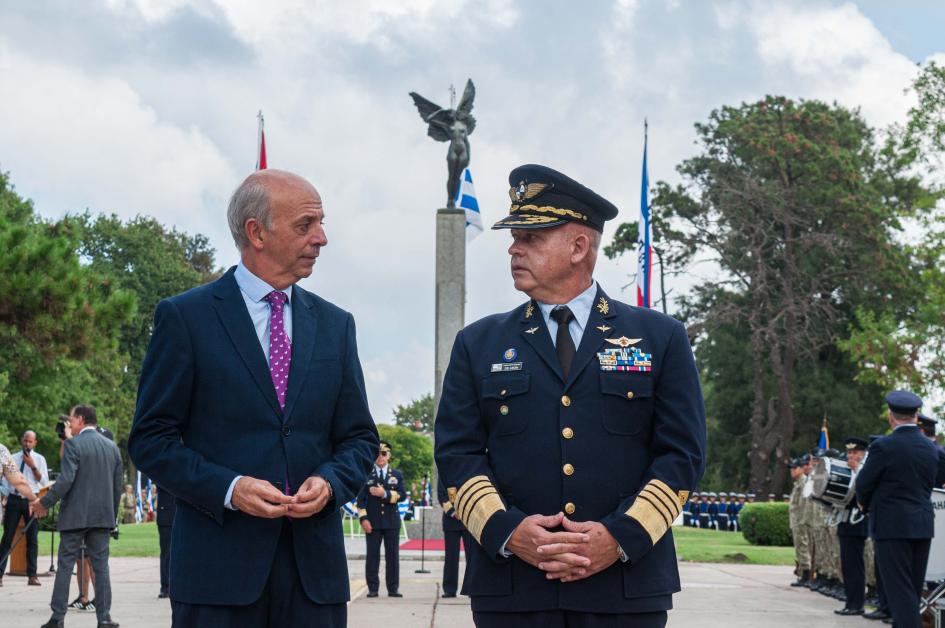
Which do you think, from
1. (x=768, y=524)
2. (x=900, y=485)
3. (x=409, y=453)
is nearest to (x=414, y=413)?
(x=409, y=453)

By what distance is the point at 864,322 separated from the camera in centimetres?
3962

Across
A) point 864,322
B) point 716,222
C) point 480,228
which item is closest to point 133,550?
point 480,228

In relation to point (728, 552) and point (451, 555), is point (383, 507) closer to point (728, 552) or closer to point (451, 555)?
point (451, 555)

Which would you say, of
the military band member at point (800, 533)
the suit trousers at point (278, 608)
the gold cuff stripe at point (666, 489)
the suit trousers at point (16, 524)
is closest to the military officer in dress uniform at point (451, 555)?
the military band member at point (800, 533)

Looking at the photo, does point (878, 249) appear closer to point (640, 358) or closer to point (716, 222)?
point (716, 222)

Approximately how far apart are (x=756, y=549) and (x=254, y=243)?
88.0 feet

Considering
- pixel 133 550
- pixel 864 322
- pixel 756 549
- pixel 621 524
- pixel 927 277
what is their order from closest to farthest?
pixel 621 524 → pixel 133 550 → pixel 756 549 → pixel 927 277 → pixel 864 322

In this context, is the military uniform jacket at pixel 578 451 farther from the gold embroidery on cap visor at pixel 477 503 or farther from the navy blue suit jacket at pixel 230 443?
the navy blue suit jacket at pixel 230 443

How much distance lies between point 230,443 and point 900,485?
8061 mm

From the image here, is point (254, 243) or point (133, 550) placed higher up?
point (254, 243)

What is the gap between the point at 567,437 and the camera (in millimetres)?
3867

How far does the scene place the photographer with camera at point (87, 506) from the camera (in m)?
11.1

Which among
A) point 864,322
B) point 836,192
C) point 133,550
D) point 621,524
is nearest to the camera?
point 621,524

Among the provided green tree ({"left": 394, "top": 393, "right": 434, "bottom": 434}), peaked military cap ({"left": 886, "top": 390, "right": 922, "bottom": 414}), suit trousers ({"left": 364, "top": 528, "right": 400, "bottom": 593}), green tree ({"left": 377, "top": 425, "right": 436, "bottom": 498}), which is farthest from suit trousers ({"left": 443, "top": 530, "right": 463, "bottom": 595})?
green tree ({"left": 394, "top": 393, "right": 434, "bottom": 434})
